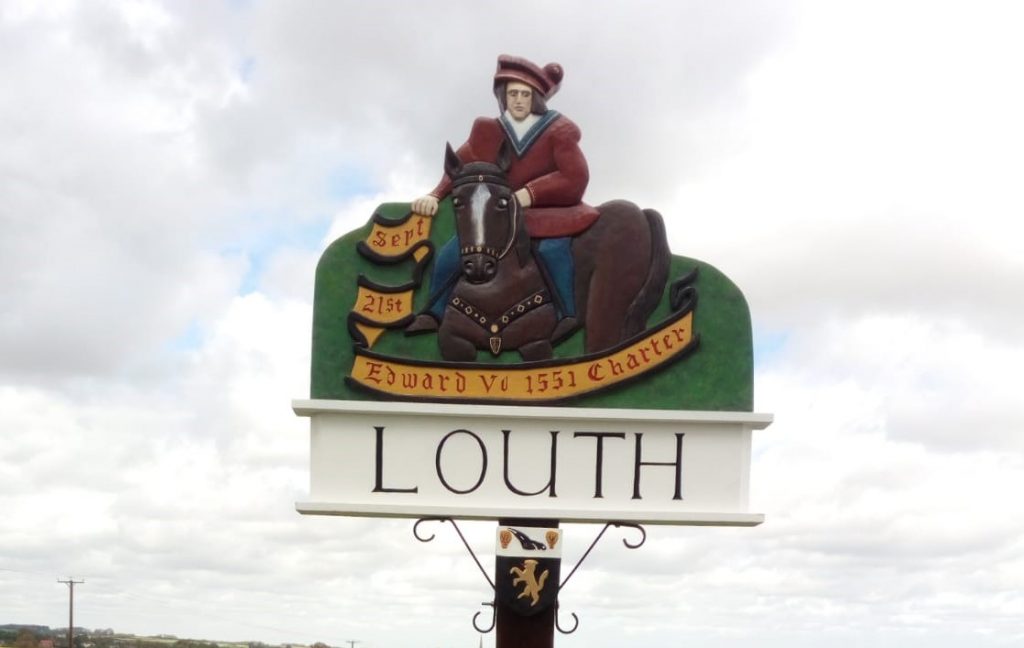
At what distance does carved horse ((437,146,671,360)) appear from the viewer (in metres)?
14.5

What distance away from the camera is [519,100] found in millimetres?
15078

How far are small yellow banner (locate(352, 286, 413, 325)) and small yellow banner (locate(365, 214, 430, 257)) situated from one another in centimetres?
39

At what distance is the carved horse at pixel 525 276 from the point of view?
1452 centimetres

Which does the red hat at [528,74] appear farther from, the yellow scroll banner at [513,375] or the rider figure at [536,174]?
the yellow scroll banner at [513,375]

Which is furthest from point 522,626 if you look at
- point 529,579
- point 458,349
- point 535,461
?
point 458,349

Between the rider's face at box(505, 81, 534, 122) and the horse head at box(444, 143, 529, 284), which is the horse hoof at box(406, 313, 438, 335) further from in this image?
the rider's face at box(505, 81, 534, 122)

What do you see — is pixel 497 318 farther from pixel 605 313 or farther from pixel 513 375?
pixel 605 313

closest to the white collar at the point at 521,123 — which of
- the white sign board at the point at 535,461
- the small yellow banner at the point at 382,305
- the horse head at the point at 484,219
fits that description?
the horse head at the point at 484,219

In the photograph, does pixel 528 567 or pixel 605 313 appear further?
pixel 605 313

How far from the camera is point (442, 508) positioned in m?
14.2

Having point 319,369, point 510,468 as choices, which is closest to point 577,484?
point 510,468

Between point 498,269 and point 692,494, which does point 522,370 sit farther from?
point 692,494

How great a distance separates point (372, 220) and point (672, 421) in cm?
335

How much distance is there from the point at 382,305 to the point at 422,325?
0.41 m
